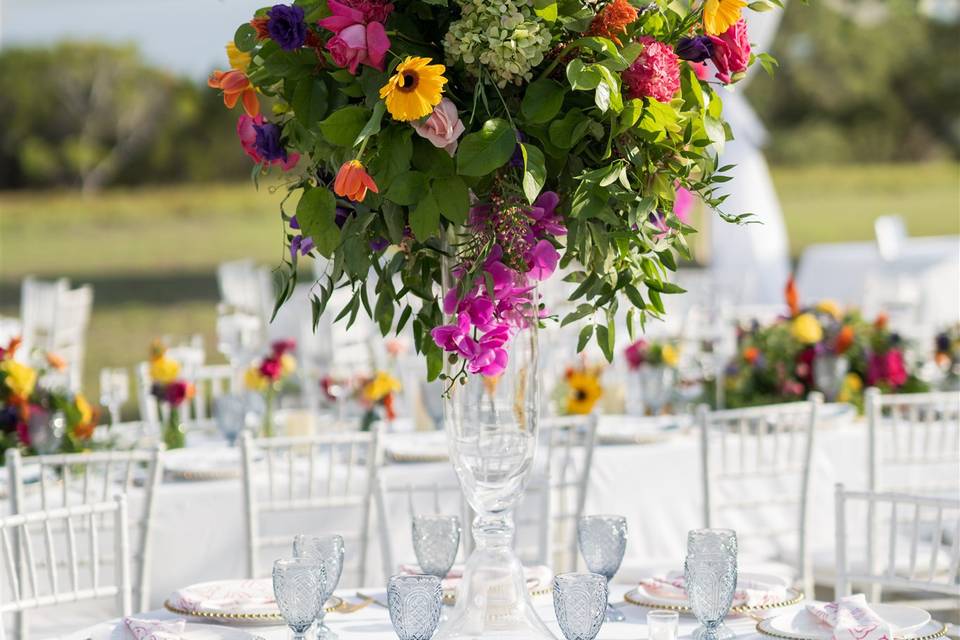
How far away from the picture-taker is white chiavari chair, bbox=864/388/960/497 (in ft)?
12.3

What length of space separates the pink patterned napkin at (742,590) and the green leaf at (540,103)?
871 mm

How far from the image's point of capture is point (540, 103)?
179cm

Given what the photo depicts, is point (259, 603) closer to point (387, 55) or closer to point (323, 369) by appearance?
point (387, 55)

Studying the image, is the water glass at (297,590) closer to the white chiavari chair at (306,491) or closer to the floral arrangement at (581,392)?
the white chiavari chair at (306,491)

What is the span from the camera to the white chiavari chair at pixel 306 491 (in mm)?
3268

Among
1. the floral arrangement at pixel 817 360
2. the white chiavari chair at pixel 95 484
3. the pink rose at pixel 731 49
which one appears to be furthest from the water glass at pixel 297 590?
the floral arrangement at pixel 817 360

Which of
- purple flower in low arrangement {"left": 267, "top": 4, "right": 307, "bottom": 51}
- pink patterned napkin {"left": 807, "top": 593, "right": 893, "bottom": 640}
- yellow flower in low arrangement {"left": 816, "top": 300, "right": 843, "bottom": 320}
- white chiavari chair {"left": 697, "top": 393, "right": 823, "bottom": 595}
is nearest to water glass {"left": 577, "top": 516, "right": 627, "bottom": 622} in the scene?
pink patterned napkin {"left": 807, "top": 593, "right": 893, "bottom": 640}

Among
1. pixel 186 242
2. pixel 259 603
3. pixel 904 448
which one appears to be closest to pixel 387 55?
pixel 259 603

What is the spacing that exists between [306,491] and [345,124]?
2.03 m

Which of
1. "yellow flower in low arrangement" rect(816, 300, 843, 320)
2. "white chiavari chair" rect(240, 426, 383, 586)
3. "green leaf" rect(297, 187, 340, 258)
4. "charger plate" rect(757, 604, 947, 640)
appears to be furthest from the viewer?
"yellow flower in low arrangement" rect(816, 300, 843, 320)

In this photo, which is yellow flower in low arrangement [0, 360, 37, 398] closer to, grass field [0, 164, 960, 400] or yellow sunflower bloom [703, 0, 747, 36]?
yellow sunflower bloom [703, 0, 747, 36]

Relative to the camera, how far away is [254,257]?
60.2ft

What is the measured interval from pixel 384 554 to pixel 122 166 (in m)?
20.7

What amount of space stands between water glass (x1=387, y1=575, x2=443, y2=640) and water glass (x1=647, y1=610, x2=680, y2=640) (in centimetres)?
29
